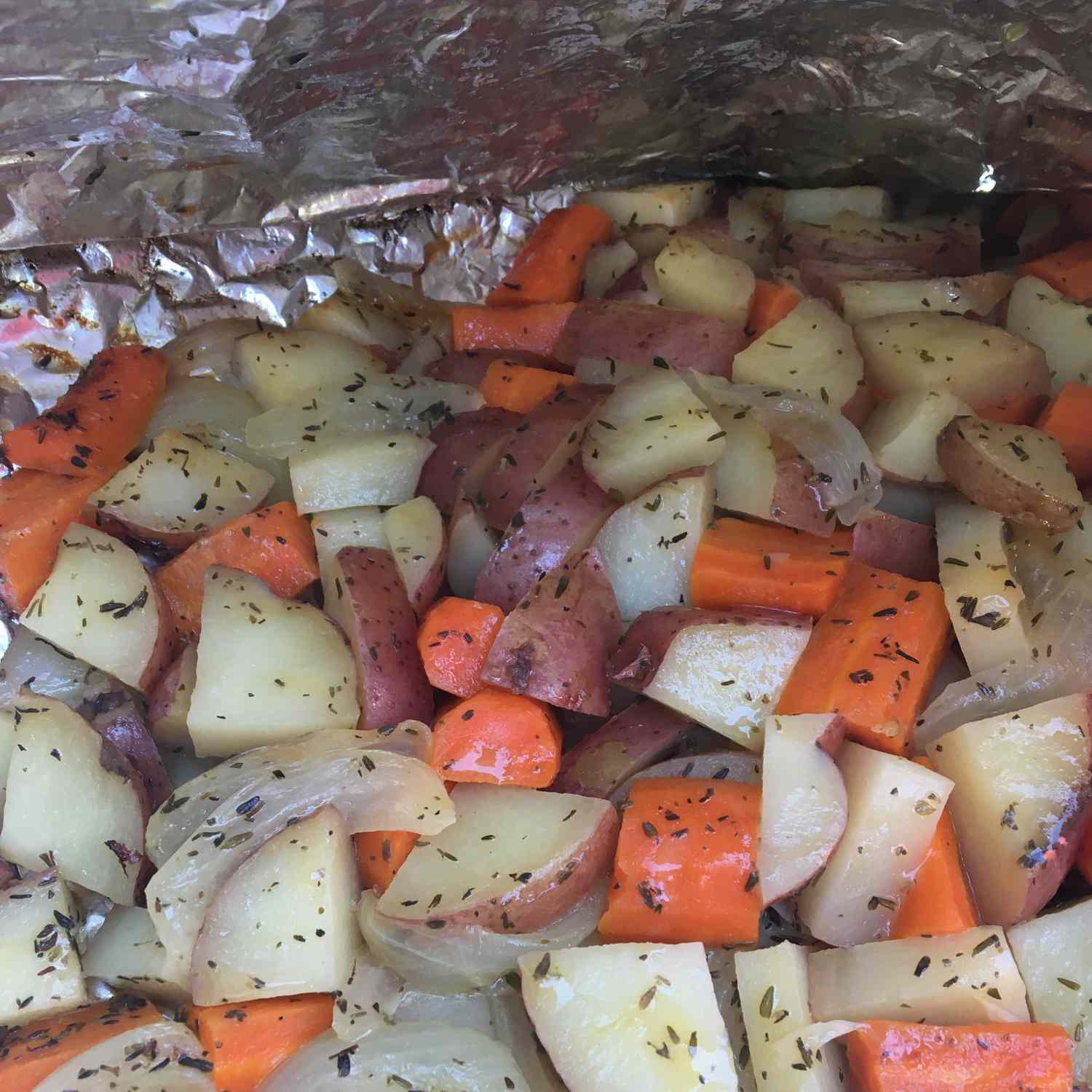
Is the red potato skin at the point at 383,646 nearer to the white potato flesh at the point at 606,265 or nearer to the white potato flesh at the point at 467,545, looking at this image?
the white potato flesh at the point at 467,545

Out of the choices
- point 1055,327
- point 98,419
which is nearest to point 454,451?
point 98,419

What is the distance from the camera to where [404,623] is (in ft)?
4.82

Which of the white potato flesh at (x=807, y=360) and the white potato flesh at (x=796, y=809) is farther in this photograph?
the white potato flesh at (x=807, y=360)

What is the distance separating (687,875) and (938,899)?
31cm

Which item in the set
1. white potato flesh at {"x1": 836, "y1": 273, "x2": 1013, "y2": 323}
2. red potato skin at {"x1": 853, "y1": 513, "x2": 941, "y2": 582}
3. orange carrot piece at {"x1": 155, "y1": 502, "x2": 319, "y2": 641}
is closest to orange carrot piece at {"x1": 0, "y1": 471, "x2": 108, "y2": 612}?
orange carrot piece at {"x1": 155, "y1": 502, "x2": 319, "y2": 641}

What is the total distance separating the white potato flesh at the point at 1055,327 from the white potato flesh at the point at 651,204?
2.17 feet

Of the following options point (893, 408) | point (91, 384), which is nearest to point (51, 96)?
point (91, 384)

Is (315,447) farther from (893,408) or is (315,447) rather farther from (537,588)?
(893,408)

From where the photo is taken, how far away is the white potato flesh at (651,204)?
80.6 inches

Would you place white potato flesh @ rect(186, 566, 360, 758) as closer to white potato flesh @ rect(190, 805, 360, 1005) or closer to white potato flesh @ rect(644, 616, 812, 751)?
white potato flesh @ rect(190, 805, 360, 1005)

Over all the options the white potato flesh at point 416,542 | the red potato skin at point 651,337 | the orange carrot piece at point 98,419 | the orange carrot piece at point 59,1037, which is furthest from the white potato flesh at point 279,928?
the red potato skin at point 651,337

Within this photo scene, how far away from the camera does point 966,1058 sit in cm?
109

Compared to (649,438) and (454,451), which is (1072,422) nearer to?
(649,438)

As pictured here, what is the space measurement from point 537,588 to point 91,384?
1.01m
